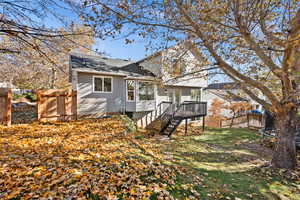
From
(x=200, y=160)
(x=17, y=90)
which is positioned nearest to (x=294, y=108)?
(x=200, y=160)

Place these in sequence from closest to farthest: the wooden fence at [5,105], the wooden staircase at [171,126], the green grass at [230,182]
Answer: the green grass at [230,182] < the wooden fence at [5,105] < the wooden staircase at [171,126]

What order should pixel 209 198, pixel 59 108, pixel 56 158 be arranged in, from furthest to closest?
pixel 59 108, pixel 56 158, pixel 209 198

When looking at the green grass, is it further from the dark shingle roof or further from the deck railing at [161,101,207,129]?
the dark shingle roof

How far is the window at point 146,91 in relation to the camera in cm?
1257

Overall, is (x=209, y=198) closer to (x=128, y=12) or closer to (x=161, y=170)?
(x=161, y=170)

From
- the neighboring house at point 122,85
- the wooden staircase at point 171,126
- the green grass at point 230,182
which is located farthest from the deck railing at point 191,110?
the green grass at point 230,182

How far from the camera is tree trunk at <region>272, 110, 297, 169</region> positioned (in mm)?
5320

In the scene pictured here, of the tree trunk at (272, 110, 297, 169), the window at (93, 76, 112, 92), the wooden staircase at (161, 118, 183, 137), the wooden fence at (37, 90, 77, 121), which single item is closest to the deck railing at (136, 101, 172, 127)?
the wooden staircase at (161, 118, 183, 137)

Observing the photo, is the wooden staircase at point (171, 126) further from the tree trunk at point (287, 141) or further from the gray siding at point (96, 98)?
the tree trunk at point (287, 141)

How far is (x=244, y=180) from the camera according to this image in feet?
14.4

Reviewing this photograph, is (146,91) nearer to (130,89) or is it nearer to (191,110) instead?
(130,89)

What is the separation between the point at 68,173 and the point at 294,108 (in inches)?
292

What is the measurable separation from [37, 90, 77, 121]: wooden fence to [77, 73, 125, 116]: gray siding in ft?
6.12

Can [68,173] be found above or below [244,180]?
above
